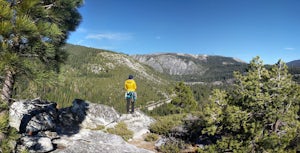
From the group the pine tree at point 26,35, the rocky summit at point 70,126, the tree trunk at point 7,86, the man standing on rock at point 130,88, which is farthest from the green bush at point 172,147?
the tree trunk at point 7,86

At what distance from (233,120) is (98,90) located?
17920 centimetres

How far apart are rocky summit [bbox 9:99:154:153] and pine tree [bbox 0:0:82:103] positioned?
3.48ft

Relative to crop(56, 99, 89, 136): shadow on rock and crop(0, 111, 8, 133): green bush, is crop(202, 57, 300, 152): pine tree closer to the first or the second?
crop(0, 111, 8, 133): green bush

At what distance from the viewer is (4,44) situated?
5.07 metres

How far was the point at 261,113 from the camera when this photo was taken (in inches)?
366

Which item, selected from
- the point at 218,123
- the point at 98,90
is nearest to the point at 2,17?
the point at 218,123

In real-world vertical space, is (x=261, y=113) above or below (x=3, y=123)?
below

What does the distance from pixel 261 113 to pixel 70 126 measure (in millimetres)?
12601

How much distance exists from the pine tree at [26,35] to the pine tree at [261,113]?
670 cm

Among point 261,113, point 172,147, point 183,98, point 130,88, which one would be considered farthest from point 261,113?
point 183,98

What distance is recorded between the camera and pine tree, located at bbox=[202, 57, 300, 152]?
8.76 meters

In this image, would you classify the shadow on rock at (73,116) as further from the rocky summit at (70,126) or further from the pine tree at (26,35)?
the pine tree at (26,35)

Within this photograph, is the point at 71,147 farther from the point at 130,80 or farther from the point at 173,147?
the point at 130,80

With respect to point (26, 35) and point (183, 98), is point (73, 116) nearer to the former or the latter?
point (26, 35)
